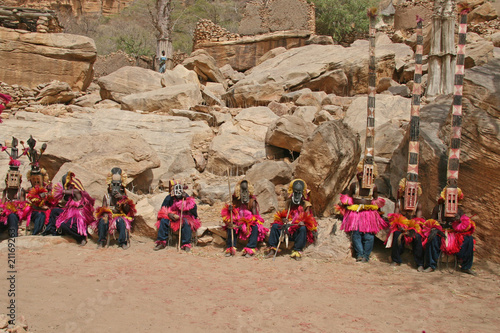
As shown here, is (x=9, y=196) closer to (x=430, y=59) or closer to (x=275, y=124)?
(x=275, y=124)

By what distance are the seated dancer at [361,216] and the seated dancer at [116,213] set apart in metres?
3.46

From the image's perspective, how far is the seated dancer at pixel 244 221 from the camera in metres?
6.86

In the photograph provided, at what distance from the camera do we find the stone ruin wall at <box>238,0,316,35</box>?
64.4 feet

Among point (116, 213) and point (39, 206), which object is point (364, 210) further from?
point (39, 206)

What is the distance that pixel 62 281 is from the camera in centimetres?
531

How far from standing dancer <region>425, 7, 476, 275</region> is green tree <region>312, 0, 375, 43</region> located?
1692 cm

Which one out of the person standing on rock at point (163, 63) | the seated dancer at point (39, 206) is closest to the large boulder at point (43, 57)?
the person standing on rock at point (163, 63)

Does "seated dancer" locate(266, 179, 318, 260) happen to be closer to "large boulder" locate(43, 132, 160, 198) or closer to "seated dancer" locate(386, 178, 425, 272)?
"seated dancer" locate(386, 178, 425, 272)

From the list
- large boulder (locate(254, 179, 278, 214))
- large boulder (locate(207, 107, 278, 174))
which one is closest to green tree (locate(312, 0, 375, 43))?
large boulder (locate(207, 107, 278, 174))

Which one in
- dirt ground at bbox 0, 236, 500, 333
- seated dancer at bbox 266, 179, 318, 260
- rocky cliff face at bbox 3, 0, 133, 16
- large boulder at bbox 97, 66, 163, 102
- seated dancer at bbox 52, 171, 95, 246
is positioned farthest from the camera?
rocky cliff face at bbox 3, 0, 133, 16

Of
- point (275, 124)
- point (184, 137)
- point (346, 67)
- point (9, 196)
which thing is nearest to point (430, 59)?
point (346, 67)

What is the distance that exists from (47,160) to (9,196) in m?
1.54

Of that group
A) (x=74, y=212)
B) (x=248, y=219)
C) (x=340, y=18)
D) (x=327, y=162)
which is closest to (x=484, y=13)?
(x=340, y=18)

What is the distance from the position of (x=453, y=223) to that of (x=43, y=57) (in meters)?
11.8
